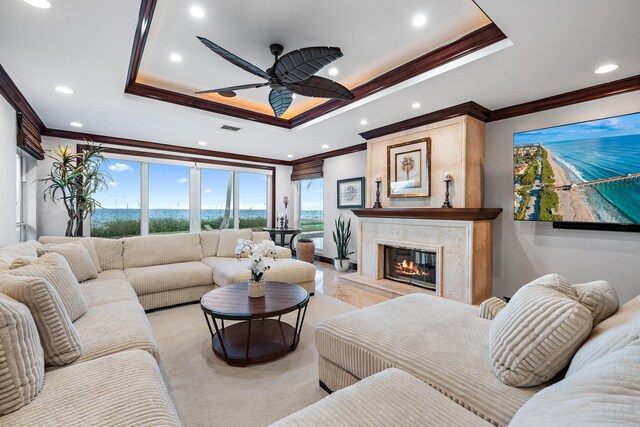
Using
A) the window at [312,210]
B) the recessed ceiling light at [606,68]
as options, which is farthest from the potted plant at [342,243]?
the recessed ceiling light at [606,68]

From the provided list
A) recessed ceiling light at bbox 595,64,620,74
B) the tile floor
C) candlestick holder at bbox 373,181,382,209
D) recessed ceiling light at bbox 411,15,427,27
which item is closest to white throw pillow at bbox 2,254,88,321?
the tile floor

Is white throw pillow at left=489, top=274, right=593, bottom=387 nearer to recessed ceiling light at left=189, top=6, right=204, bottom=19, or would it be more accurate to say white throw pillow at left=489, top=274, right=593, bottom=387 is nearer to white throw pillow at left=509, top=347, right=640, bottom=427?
white throw pillow at left=509, top=347, right=640, bottom=427

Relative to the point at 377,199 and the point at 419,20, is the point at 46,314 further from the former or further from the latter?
the point at 377,199

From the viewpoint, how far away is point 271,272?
3.69 meters

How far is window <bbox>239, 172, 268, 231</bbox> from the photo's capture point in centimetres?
697

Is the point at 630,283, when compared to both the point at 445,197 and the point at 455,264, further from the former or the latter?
the point at 445,197

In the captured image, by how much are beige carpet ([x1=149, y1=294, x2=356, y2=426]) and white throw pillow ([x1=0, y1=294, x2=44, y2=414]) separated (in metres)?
0.84

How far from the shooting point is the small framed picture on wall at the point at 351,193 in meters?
5.68

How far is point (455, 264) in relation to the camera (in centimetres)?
360

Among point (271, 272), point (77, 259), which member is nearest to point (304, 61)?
point (271, 272)

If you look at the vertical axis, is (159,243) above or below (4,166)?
below

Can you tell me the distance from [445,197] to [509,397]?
2918mm

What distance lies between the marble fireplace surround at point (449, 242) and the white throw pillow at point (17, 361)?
3.61 meters

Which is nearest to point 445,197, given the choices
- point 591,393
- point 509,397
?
point 509,397
